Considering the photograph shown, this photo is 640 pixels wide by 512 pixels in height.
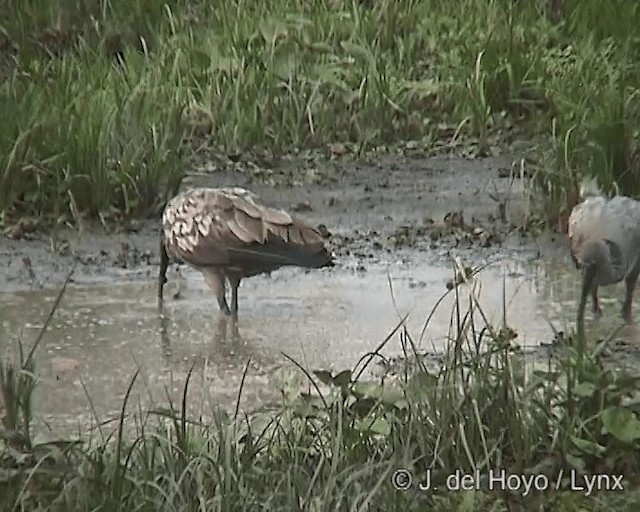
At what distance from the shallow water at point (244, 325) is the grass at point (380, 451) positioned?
89cm

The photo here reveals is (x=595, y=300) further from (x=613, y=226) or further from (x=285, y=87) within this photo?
(x=285, y=87)

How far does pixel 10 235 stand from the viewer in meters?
8.37

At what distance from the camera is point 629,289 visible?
6629mm

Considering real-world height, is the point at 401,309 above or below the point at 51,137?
below

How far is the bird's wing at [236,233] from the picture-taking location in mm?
6699

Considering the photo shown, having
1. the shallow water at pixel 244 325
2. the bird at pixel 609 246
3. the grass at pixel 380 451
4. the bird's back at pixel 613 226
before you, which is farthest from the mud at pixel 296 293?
the grass at pixel 380 451

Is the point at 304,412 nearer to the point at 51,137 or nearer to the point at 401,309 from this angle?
the point at 401,309

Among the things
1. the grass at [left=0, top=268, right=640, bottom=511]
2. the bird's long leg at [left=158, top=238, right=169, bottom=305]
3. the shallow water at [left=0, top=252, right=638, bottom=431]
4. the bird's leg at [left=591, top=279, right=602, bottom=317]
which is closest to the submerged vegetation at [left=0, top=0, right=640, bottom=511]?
the grass at [left=0, top=268, right=640, bottom=511]

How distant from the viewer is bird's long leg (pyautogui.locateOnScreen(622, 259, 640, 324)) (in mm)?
6596

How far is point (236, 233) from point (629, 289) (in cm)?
149

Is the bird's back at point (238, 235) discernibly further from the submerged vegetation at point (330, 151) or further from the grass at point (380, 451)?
the grass at point (380, 451)

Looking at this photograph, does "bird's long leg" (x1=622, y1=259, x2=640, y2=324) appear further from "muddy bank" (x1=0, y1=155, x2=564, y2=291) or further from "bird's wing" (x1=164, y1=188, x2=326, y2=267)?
"muddy bank" (x1=0, y1=155, x2=564, y2=291)

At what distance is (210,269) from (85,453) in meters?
2.71

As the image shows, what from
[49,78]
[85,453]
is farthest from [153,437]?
[49,78]
